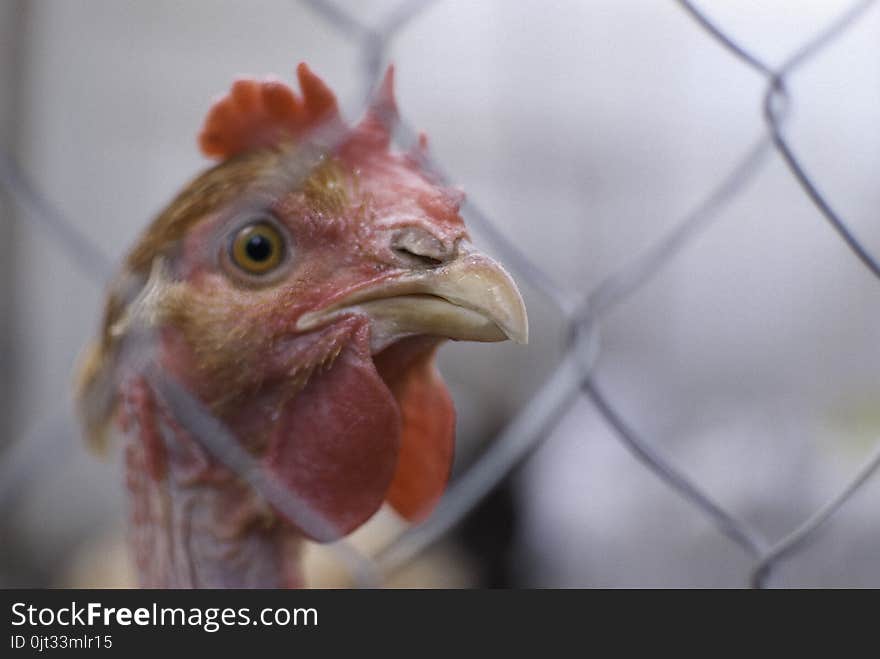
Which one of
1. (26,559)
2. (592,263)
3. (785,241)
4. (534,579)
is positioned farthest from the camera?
(592,263)

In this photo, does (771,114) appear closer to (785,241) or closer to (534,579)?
(534,579)

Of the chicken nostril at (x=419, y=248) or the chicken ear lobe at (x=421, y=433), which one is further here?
the chicken ear lobe at (x=421, y=433)

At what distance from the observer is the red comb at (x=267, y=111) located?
0.77 metres

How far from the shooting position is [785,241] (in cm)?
315

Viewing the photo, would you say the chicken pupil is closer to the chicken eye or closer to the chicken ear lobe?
the chicken eye

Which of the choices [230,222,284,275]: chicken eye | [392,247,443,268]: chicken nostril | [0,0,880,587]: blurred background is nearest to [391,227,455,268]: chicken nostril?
[392,247,443,268]: chicken nostril

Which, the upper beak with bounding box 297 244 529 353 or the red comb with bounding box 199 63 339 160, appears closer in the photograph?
the upper beak with bounding box 297 244 529 353

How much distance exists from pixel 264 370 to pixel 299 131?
0.69 feet

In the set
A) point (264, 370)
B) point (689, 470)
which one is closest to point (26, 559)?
point (689, 470)

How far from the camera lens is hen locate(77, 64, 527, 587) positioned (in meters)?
0.72

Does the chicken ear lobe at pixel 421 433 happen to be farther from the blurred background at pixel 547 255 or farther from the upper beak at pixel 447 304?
the blurred background at pixel 547 255

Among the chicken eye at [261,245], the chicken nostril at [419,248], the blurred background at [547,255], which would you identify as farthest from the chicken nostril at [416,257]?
the blurred background at [547,255]

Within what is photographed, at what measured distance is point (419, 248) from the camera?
27.6 inches

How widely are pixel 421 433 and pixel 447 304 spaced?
19 cm
